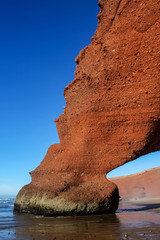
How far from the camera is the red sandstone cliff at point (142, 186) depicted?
36.5 m

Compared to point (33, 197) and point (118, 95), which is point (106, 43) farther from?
point (33, 197)

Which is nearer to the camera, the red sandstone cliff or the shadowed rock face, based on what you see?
the shadowed rock face

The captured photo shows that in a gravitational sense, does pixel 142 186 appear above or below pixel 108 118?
below

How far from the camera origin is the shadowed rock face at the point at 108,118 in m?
9.05

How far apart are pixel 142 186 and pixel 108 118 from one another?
31.6m

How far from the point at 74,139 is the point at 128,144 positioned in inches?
96.3

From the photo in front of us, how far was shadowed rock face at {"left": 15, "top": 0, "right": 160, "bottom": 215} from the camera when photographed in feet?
29.7

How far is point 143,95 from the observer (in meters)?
9.16

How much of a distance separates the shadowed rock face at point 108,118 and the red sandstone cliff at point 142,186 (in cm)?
2901

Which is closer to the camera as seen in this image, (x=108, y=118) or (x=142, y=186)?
(x=108, y=118)

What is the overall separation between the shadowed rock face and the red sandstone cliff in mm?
29015

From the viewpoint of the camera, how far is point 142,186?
1499 inches

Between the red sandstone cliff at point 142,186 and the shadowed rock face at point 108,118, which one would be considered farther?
the red sandstone cliff at point 142,186

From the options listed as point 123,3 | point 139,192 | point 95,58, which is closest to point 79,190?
point 95,58
